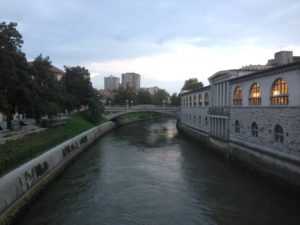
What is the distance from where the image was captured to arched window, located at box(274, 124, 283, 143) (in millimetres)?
23906

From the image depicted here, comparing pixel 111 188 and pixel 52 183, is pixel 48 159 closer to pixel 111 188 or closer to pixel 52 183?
pixel 52 183

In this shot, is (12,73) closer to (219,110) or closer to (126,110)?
(219,110)

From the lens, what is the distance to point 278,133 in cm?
2438

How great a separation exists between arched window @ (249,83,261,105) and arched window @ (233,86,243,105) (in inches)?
103

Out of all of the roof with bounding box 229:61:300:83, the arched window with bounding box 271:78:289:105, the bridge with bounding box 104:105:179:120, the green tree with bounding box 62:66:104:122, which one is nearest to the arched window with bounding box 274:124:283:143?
the arched window with bounding box 271:78:289:105

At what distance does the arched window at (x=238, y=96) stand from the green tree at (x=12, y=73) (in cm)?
2186

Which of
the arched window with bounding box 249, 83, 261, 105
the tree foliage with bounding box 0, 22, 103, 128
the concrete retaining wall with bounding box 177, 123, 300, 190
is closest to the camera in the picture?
the concrete retaining wall with bounding box 177, 123, 300, 190

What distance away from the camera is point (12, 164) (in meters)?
20.5

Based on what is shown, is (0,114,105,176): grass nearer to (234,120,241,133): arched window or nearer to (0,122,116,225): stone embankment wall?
(0,122,116,225): stone embankment wall

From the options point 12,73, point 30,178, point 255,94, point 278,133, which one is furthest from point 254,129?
point 12,73

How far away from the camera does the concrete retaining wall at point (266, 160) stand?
2122 centimetres

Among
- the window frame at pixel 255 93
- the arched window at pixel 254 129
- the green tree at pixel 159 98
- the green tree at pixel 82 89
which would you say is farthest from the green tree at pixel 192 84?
the arched window at pixel 254 129

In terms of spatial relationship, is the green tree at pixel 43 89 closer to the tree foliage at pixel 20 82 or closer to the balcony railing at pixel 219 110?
the tree foliage at pixel 20 82

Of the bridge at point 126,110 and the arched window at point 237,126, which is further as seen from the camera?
the bridge at point 126,110
